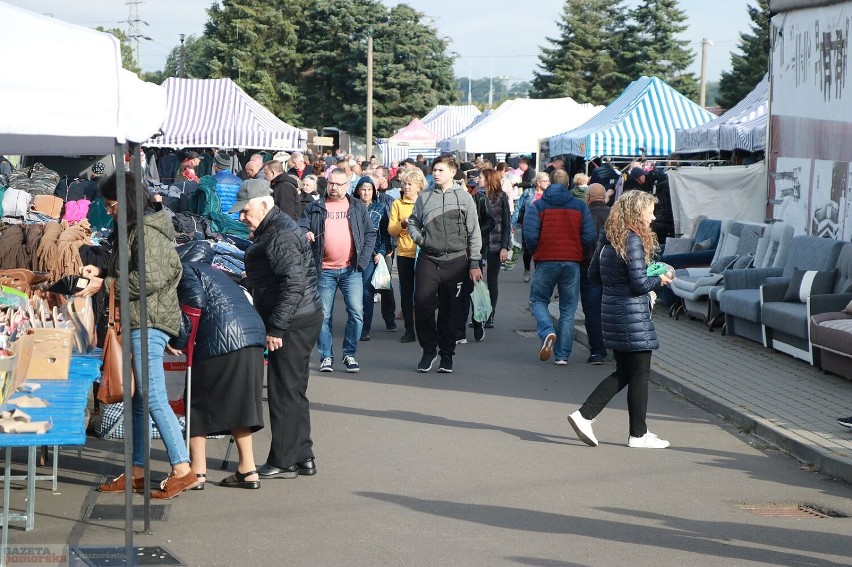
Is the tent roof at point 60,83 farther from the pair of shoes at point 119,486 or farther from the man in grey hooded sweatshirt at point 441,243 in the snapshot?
the man in grey hooded sweatshirt at point 441,243

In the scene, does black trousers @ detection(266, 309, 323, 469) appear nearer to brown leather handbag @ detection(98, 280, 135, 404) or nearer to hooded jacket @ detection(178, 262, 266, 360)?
hooded jacket @ detection(178, 262, 266, 360)

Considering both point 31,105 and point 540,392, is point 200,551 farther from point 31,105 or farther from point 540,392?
point 540,392

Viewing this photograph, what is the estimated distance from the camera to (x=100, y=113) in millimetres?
5539

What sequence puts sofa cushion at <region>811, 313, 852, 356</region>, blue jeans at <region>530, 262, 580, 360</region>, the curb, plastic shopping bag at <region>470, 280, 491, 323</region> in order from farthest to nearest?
plastic shopping bag at <region>470, 280, 491, 323</region>, blue jeans at <region>530, 262, 580, 360</region>, sofa cushion at <region>811, 313, 852, 356</region>, the curb

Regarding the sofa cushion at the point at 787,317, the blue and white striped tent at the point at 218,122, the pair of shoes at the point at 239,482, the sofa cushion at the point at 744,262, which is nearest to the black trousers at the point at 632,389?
the pair of shoes at the point at 239,482

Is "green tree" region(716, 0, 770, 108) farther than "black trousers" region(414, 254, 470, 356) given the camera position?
Yes

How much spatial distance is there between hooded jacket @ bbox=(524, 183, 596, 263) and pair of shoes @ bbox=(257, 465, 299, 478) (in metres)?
5.51

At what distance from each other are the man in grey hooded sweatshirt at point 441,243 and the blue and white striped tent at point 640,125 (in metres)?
16.8

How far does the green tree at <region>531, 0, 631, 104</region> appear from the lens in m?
83.7

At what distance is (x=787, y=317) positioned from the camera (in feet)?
43.2

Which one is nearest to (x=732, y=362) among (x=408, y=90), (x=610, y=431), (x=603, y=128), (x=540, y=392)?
(x=540, y=392)

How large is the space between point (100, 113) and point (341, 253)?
6733mm

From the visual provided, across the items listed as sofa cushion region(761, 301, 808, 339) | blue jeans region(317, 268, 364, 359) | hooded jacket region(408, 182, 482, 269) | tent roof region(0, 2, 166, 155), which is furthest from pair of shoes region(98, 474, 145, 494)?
sofa cushion region(761, 301, 808, 339)

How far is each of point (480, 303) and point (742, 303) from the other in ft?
10.6
